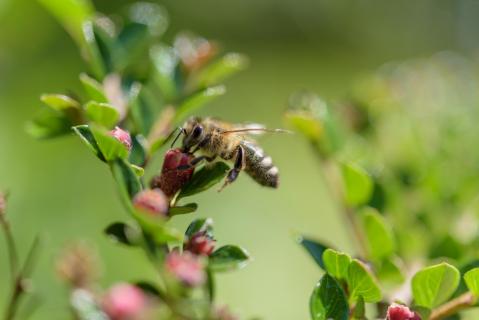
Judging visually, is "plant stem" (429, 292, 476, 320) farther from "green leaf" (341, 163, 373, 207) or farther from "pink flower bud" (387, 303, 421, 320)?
"green leaf" (341, 163, 373, 207)

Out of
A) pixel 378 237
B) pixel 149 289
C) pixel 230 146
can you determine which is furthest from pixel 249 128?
pixel 149 289

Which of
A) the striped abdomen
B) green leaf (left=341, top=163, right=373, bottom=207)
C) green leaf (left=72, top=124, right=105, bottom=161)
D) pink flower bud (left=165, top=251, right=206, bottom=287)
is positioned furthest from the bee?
pink flower bud (left=165, top=251, right=206, bottom=287)

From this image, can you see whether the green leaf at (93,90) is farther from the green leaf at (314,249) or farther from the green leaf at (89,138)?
the green leaf at (314,249)

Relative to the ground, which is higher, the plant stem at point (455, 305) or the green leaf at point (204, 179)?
the green leaf at point (204, 179)

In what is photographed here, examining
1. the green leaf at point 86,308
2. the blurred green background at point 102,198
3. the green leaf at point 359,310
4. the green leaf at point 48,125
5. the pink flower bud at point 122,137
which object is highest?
the pink flower bud at point 122,137

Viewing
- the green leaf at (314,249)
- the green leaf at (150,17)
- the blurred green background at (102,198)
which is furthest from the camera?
the blurred green background at (102,198)

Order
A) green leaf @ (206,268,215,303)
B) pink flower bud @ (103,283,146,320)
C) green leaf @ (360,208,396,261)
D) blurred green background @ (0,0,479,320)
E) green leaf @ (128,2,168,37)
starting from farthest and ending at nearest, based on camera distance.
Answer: blurred green background @ (0,0,479,320), green leaf @ (128,2,168,37), green leaf @ (360,208,396,261), green leaf @ (206,268,215,303), pink flower bud @ (103,283,146,320)

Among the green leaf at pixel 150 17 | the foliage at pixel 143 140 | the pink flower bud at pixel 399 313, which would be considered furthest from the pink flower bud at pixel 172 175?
the green leaf at pixel 150 17
